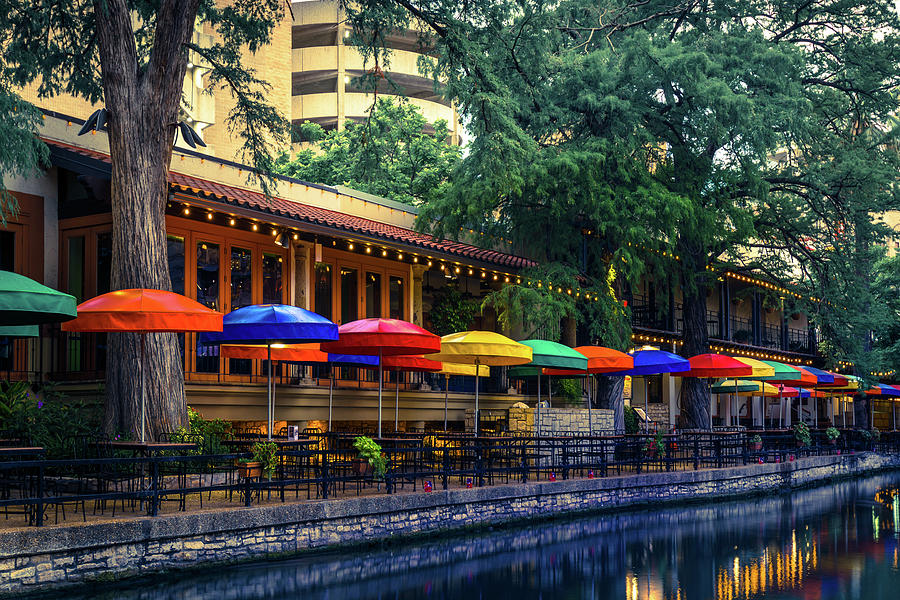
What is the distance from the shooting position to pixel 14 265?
17.8m

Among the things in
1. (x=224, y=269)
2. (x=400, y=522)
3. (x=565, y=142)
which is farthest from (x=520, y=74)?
(x=400, y=522)

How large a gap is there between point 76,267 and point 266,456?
7.23 m

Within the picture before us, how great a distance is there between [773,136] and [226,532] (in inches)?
717

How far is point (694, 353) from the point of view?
31.1 m

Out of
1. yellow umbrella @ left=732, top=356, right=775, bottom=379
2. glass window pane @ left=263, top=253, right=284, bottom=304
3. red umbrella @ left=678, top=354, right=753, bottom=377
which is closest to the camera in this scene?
glass window pane @ left=263, top=253, right=284, bottom=304

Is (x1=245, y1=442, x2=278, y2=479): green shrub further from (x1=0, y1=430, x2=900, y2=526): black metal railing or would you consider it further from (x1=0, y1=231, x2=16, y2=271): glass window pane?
(x1=0, y1=231, x2=16, y2=271): glass window pane

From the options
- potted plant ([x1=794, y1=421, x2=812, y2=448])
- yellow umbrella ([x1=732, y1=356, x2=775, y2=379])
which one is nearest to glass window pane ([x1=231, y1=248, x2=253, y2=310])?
yellow umbrella ([x1=732, y1=356, x2=775, y2=379])

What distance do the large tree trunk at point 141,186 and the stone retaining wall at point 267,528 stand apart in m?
3.13

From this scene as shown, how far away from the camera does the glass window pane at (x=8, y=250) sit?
58.2ft

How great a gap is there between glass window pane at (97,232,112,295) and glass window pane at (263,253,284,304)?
325 centimetres

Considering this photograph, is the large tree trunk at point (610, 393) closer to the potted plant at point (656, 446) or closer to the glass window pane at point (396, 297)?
the potted plant at point (656, 446)

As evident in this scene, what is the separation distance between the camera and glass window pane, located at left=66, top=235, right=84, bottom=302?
60.1ft

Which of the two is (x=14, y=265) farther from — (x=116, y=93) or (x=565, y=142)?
(x=565, y=142)

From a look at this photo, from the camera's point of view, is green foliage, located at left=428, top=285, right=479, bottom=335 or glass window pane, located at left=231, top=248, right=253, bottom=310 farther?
green foliage, located at left=428, top=285, right=479, bottom=335
